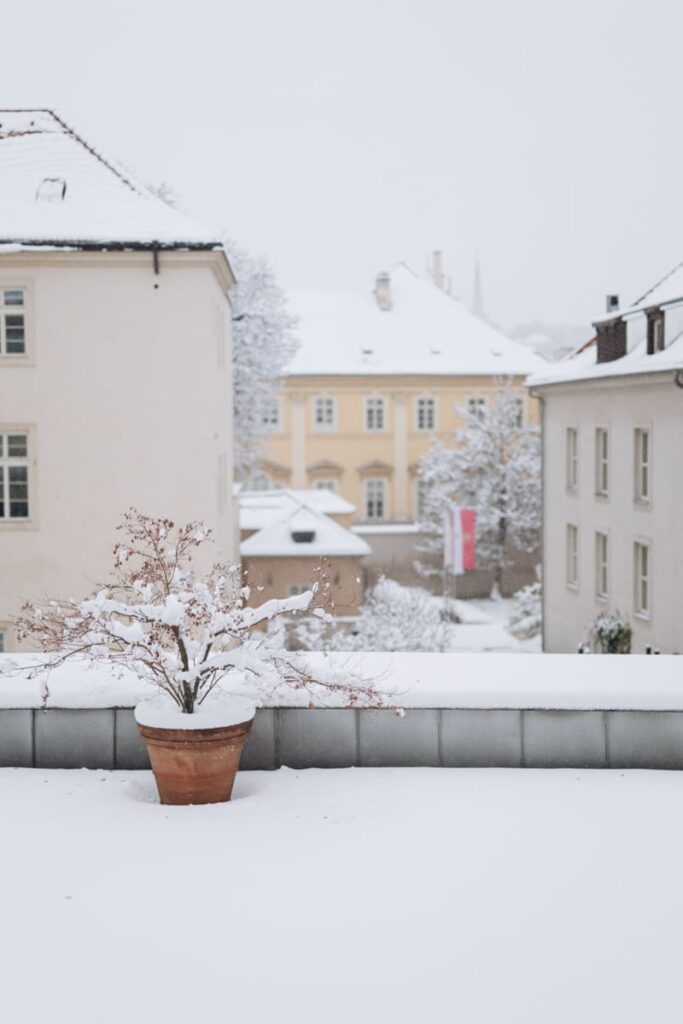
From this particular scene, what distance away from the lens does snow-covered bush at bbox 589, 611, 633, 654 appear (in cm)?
2112

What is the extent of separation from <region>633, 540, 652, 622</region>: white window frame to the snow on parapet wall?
13.8 metres

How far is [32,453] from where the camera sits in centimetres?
1811

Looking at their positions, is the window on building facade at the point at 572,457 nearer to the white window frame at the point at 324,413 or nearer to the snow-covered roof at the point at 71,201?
the snow-covered roof at the point at 71,201

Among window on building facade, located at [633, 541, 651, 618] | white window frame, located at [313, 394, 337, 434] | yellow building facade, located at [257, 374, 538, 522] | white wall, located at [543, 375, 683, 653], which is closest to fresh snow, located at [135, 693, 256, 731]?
white wall, located at [543, 375, 683, 653]

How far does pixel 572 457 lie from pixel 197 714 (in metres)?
20.5

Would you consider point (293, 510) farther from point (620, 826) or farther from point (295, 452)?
point (620, 826)

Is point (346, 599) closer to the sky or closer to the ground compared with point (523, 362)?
closer to the ground

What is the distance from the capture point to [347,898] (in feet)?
16.6

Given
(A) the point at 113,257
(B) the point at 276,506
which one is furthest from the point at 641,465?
(B) the point at 276,506

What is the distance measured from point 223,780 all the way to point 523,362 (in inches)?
1755

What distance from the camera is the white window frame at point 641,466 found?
21.6 m

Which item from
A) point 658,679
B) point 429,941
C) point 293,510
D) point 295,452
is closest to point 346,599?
point 293,510

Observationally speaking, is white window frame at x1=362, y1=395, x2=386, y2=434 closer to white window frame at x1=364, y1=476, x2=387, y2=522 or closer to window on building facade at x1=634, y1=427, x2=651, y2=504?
white window frame at x1=364, y1=476, x2=387, y2=522

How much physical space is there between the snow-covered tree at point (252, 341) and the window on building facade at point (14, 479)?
14970 millimetres
